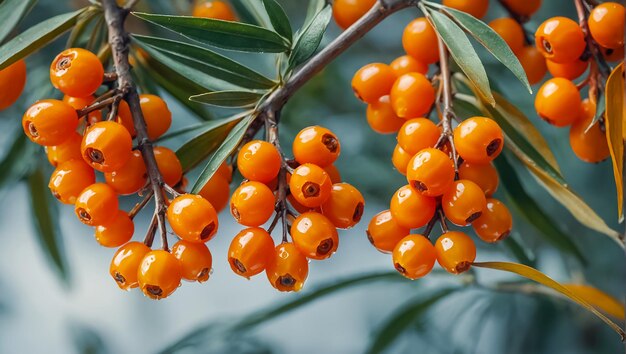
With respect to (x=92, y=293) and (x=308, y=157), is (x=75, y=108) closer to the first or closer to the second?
(x=308, y=157)

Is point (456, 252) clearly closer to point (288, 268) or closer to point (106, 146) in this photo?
point (288, 268)

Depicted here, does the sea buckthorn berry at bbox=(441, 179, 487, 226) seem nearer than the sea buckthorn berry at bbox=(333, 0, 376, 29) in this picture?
Yes

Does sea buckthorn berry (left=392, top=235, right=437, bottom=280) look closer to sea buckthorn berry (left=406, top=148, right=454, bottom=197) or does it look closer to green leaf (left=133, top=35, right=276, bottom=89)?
sea buckthorn berry (left=406, top=148, right=454, bottom=197)

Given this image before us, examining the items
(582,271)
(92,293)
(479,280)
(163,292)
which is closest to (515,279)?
(479,280)

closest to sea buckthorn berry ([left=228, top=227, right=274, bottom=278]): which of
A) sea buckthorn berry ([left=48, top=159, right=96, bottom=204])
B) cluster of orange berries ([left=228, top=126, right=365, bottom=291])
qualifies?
cluster of orange berries ([left=228, top=126, right=365, bottom=291])

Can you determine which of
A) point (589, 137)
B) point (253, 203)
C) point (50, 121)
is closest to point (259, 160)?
point (253, 203)

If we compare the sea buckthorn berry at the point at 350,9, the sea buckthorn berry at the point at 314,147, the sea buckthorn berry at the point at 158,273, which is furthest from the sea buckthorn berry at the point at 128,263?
the sea buckthorn berry at the point at 350,9

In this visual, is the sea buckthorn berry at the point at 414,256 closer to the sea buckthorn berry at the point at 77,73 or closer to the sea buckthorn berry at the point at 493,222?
the sea buckthorn berry at the point at 493,222
